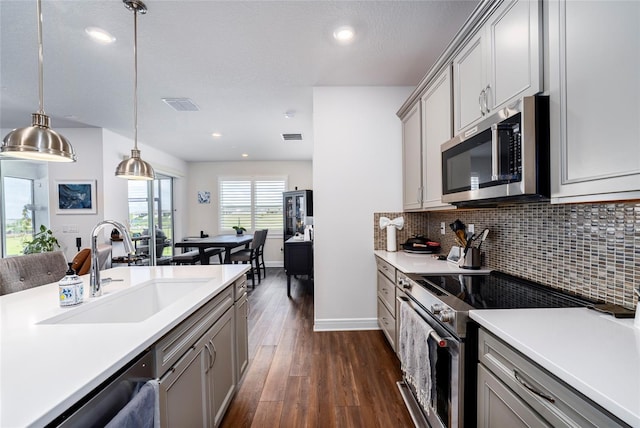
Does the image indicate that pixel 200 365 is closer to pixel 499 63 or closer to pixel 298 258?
pixel 499 63

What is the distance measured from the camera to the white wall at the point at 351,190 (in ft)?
10.1

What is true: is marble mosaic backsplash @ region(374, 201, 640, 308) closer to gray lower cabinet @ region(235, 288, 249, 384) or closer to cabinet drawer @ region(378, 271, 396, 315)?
cabinet drawer @ region(378, 271, 396, 315)

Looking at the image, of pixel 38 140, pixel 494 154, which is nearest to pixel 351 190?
pixel 494 154

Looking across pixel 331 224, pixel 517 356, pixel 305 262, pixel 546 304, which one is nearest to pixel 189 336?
pixel 517 356

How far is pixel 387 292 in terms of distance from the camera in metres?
2.58

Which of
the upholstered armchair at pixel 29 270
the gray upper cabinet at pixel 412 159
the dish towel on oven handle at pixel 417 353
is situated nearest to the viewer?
the dish towel on oven handle at pixel 417 353

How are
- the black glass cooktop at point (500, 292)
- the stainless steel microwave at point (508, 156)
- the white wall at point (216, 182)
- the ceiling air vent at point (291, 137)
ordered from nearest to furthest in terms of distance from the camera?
the stainless steel microwave at point (508, 156) → the black glass cooktop at point (500, 292) → the ceiling air vent at point (291, 137) → the white wall at point (216, 182)

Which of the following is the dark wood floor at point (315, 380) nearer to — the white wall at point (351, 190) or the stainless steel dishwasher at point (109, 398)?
the white wall at point (351, 190)

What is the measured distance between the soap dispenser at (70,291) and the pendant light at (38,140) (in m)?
0.58

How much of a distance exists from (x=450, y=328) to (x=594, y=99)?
1011 millimetres

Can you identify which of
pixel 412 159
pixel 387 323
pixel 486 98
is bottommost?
pixel 387 323

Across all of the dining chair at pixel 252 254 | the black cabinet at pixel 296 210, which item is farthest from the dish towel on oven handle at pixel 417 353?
the black cabinet at pixel 296 210

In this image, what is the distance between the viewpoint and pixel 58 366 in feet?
2.48

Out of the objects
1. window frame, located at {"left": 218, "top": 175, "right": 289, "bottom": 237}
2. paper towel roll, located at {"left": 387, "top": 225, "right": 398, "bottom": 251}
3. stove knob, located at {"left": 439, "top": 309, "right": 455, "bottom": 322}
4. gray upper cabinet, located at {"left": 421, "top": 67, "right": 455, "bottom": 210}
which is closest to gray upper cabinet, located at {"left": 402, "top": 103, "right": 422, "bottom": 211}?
gray upper cabinet, located at {"left": 421, "top": 67, "right": 455, "bottom": 210}
